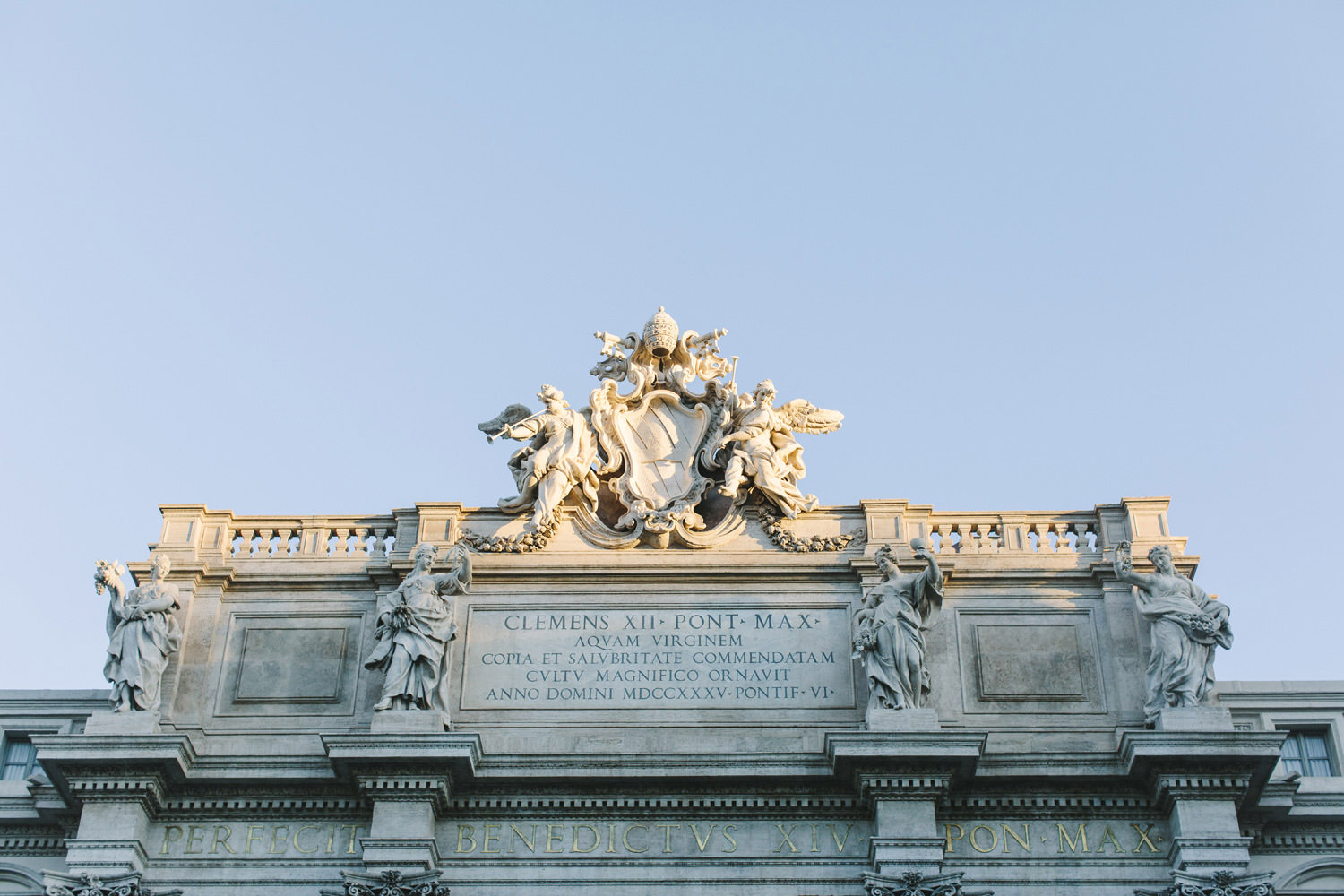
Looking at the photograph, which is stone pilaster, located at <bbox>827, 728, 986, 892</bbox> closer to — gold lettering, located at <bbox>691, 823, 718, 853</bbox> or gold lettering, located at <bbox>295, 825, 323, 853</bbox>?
gold lettering, located at <bbox>691, 823, 718, 853</bbox>

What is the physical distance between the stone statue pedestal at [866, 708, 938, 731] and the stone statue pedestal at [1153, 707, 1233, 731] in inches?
102

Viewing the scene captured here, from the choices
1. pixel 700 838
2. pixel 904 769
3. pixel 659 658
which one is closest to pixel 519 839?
pixel 700 838

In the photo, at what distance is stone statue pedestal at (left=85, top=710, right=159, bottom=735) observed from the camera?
23.2 m

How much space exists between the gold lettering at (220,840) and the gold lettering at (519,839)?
124 inches

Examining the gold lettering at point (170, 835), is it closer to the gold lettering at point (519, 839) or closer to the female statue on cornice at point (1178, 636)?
Result: the gold lettering at point (519, 839)

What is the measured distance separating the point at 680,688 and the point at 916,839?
3.55 m

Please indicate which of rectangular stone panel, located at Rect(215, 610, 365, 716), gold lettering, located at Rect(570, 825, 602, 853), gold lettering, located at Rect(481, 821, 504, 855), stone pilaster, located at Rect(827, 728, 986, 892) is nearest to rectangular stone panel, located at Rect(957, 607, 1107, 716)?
stone pilaster, located at Rect(827, 728, 986, 892)

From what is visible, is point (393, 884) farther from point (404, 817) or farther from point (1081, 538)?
point (1081, 538)

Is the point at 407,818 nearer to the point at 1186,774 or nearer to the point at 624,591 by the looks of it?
the point at 624,591

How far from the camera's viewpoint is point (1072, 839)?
22.6m

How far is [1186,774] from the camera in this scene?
22375 mm

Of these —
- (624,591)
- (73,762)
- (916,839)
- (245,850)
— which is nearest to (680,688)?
(624,591)

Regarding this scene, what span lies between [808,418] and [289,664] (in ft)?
24.2

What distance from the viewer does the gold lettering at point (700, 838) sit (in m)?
22.6
